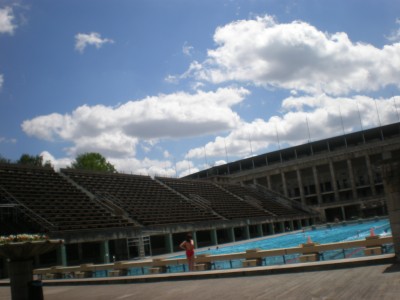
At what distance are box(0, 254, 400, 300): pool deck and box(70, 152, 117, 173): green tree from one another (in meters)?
67.9

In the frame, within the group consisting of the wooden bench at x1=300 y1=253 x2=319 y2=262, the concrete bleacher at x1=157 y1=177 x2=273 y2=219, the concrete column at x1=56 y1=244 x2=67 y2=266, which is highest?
the concrete bleacher at x1=157 y1=177 x2=273 y2=219

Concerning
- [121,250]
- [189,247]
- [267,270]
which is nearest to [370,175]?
[121,250]

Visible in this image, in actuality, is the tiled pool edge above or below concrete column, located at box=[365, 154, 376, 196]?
below

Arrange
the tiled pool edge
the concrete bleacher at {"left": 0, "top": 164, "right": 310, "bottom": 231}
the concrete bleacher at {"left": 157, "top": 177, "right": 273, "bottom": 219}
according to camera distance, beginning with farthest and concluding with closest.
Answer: the concrete bleacher at {"left": 157, "top": 177, "right": 273, "bottom": 219}
the concrete bleacher at {"left": 0, "top": 164, "right": 310, "bottom": 231}
the tiled pool edge

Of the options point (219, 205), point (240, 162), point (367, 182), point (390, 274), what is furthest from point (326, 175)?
point (390, 274)

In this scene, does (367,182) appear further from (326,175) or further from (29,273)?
(29,273)

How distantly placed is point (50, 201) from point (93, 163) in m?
51.1

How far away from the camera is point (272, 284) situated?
11930 millimetres

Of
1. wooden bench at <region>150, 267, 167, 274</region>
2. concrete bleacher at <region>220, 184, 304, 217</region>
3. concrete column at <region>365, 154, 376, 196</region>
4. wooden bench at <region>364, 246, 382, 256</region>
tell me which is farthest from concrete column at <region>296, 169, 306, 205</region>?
wooden bench at <region>364, 246, 382, 256</region>

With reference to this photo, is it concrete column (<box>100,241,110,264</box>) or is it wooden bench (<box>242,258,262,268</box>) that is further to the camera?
concrete column (<box>100,241,110,264</box>)

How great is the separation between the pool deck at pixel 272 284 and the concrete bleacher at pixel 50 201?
14283 millimetres

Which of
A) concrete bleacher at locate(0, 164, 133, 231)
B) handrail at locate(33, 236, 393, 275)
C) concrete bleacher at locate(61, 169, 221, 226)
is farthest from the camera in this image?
concrete bleacher at locate(61, 169, 221, 226)

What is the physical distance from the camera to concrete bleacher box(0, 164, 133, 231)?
3109 centimetres

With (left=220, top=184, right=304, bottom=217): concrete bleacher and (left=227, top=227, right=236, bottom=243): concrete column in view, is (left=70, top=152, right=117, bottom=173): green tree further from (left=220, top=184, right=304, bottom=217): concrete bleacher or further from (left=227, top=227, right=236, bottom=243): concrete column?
(left=227, top=227, right=236, bottom=243): concrete column
